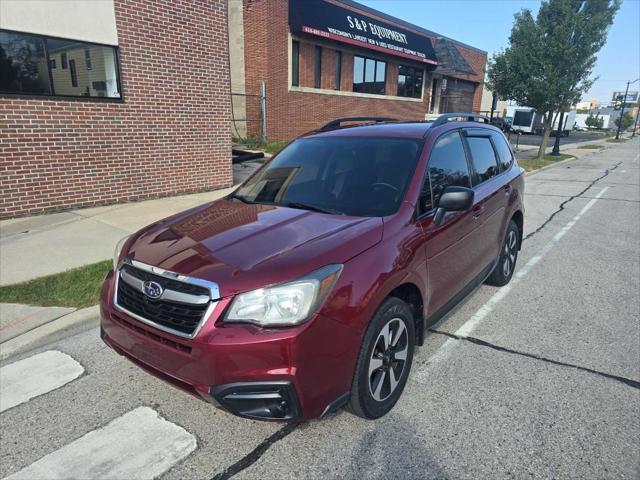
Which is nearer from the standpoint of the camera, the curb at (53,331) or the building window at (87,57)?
the curb at (53,331)

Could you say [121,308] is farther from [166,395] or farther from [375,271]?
[375,271]

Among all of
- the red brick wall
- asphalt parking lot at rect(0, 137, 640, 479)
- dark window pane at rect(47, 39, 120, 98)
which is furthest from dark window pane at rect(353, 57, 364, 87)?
asphalt parking lot at rect(0, 137, 640, 479)

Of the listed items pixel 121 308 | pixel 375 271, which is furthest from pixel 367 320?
pixel 121 308

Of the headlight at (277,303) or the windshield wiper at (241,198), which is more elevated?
the windshield wiper at (241,198)

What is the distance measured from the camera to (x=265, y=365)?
222 cm

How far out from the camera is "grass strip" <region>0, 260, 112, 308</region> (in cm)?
450

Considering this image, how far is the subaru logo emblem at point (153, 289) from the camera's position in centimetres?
250

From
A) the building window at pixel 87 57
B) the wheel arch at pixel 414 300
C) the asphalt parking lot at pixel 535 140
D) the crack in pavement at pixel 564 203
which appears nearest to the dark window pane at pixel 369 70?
the crack in pavement at pixel 564 203

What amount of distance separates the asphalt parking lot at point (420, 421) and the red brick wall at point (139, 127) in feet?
15.8

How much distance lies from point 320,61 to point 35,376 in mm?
19161

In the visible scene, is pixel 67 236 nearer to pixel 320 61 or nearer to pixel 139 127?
pixel 139 127

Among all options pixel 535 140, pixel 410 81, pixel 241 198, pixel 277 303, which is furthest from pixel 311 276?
pixel 535 140

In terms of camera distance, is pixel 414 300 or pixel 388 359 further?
pixel 414 300

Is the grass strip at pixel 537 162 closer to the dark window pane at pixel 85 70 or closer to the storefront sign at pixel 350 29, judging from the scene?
the storefront sign at pixel 350 29
